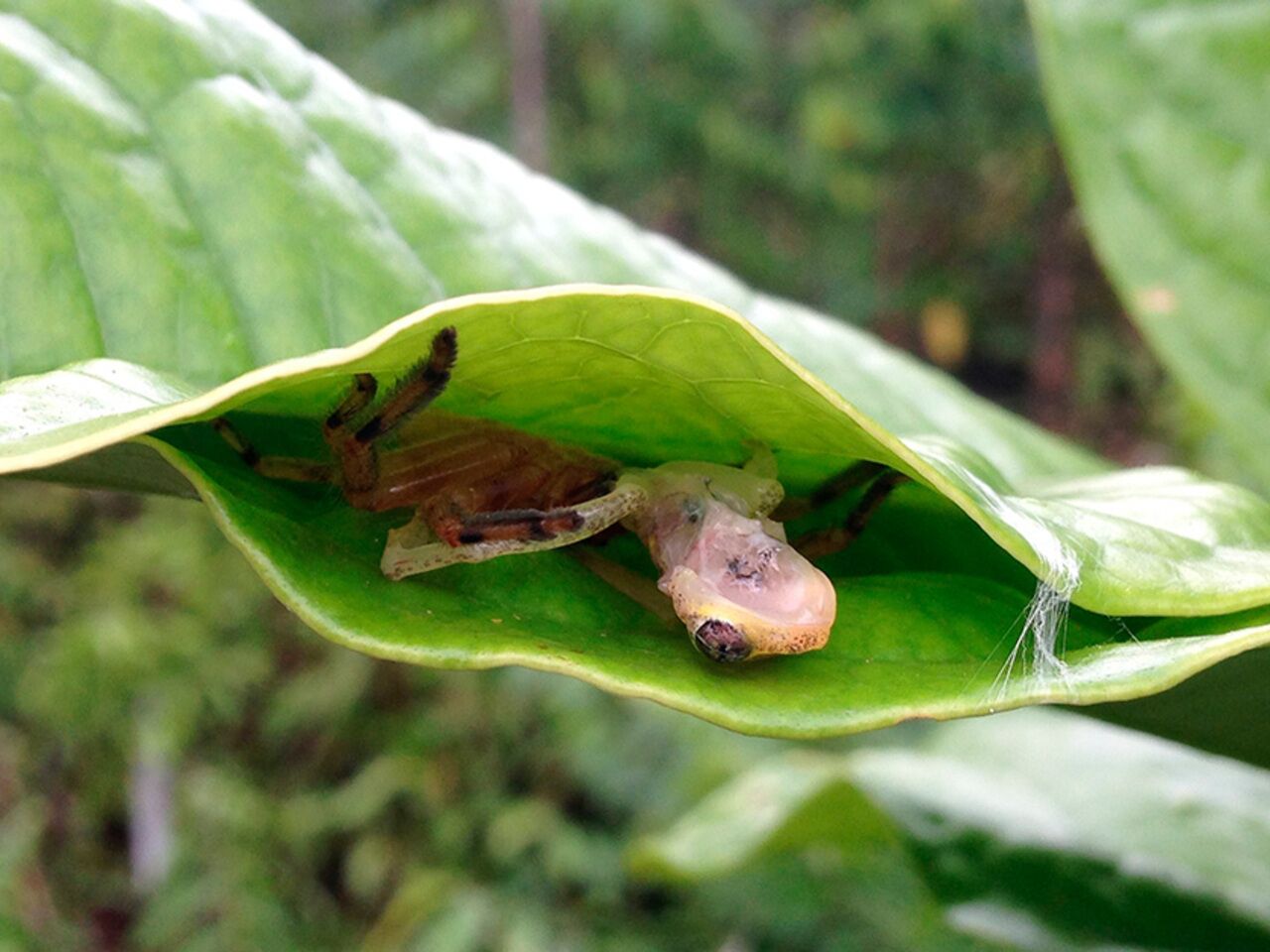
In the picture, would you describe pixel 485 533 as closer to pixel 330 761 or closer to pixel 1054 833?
pixel 1054 833

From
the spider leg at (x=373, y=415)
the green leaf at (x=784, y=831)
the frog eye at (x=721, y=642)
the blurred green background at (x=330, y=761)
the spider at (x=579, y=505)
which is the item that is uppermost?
the spider leg at (x=373, y=415)

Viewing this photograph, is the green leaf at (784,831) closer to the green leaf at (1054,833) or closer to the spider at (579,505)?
the green leaf at (1054,833)

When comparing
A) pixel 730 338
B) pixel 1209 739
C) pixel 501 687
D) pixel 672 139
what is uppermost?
pixel 730 338

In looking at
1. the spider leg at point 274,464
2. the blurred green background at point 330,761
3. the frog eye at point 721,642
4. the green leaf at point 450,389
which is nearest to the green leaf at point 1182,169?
the green leaf at point 450,389

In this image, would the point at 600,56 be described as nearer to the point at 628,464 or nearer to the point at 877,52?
the point at 877,52

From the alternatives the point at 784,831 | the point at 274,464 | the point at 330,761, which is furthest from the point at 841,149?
the point at 274,464

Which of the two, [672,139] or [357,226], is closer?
[357,226]

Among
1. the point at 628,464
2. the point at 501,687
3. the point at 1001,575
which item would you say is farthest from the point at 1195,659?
the point at 501,687
